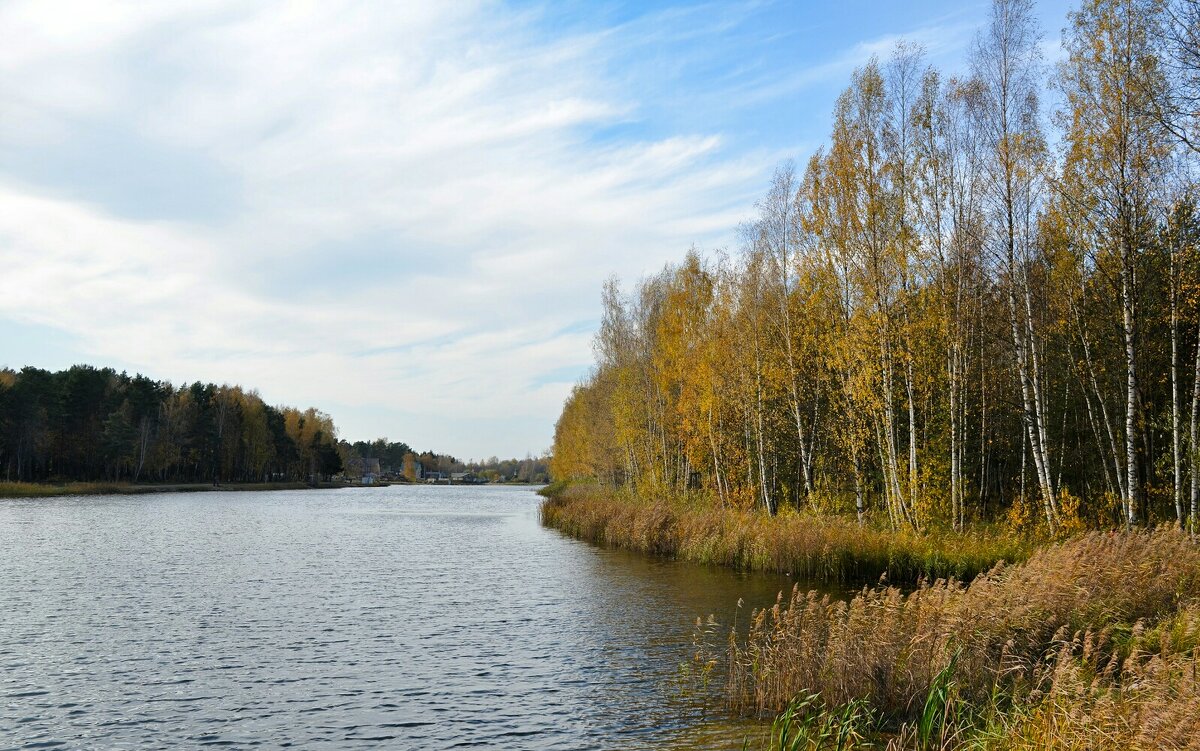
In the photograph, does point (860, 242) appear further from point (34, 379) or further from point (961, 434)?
point (34, 379)

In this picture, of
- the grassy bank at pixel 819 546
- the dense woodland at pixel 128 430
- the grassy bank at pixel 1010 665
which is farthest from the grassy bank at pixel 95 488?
the grassy bank at pixel 1010 665

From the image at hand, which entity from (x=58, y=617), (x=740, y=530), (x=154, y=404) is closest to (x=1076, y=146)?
(x=740, y=530)

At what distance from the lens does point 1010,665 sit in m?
10.5

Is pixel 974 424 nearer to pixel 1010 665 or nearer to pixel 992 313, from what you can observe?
pixel 992 313

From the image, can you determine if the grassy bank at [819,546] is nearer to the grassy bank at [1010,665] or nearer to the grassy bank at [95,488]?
the grassy bank at [1010,665]

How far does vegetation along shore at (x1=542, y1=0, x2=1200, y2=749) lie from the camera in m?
10.1

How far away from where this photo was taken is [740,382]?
3528 cm

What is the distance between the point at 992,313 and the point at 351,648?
22415mm

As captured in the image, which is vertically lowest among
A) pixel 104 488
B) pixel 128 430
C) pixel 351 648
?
pixel 351 648

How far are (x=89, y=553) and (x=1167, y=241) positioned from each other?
38726 millimetres

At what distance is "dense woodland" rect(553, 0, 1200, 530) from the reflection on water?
28.7ft

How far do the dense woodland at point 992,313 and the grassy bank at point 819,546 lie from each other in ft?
5.76

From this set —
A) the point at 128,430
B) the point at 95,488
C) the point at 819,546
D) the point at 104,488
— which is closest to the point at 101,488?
the point at 104,488

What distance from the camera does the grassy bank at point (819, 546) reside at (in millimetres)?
21141
